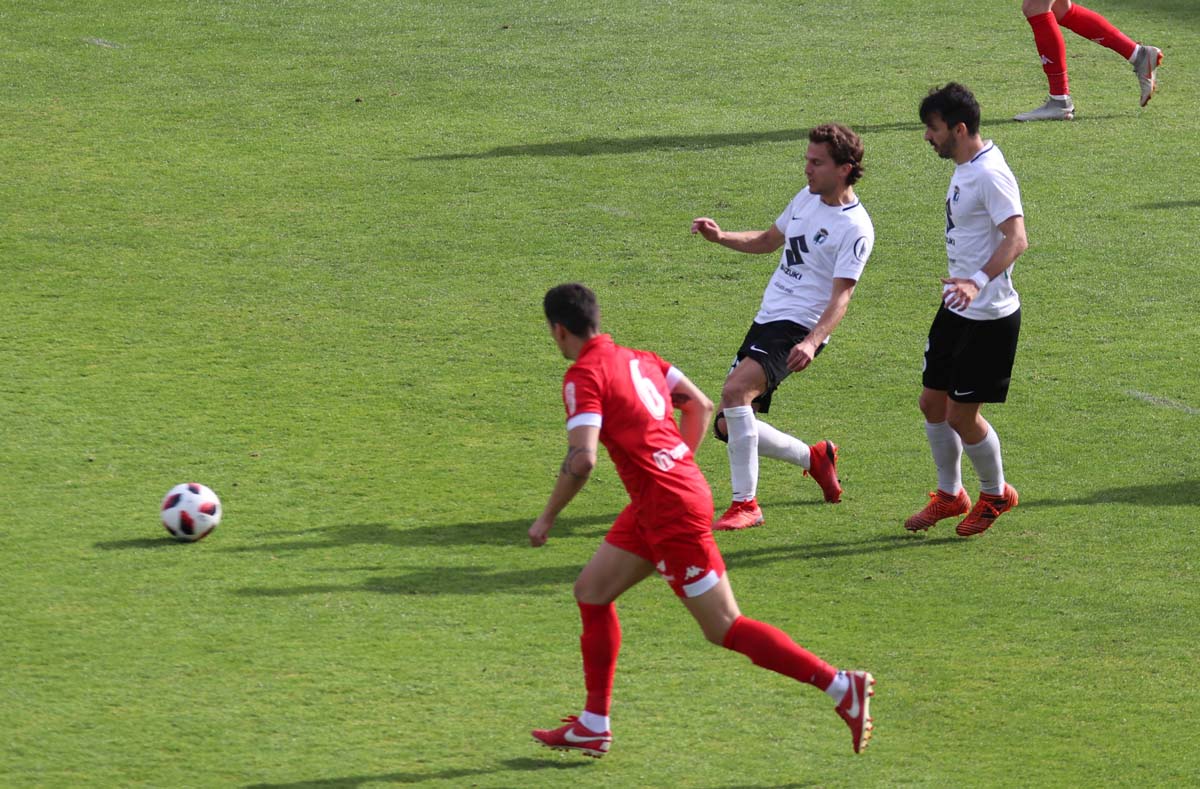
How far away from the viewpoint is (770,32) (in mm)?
17984

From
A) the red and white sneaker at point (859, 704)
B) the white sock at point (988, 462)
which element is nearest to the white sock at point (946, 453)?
the white sock at point (988, 462)

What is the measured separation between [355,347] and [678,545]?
5.26m

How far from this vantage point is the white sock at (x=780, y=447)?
819 cm

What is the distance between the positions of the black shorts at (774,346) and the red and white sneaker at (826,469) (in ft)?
1.77

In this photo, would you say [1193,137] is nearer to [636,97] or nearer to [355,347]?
[636,97]

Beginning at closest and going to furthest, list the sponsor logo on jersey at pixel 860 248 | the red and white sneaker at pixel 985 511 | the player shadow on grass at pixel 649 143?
the sponsor logo on jersey at pixel 860 248 → the red and white sneaker at pixel 985 511 → the player shadow on grass at pixel 649 143

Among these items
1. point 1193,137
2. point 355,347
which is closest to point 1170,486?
point 355,347

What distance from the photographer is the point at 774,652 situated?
5.58 m

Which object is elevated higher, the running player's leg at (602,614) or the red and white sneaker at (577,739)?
the running player's leg at (602,614)

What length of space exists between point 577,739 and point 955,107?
3654 millimetres

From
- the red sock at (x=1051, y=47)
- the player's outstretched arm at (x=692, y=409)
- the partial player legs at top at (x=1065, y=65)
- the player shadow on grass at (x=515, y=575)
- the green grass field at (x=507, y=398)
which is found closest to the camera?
the player's outstretched arm at (x=692, y=409)

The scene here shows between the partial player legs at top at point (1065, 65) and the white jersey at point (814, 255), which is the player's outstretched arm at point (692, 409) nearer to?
the white jersey at point (814, 255)

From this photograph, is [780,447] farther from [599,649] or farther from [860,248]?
[599,649]

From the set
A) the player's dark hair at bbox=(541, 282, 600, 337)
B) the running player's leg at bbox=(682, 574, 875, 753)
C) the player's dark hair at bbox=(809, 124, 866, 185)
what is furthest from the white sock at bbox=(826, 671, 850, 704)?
the player's dark hair at bbox=(809, 124, 866, 185)
